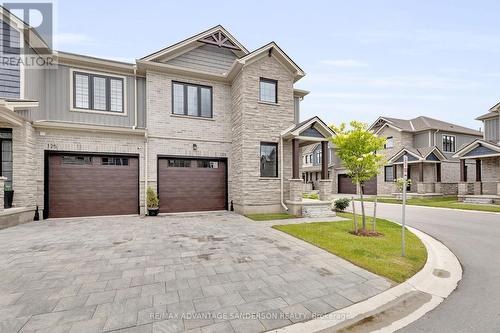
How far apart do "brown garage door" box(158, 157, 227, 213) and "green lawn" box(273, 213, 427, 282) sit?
16.6 feet

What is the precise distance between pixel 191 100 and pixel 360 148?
30.1 ft

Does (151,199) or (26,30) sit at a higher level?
(26,30)

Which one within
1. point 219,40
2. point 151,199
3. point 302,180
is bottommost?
point 151,199

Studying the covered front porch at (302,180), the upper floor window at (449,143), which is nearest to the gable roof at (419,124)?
the upper floor window at (449,143)

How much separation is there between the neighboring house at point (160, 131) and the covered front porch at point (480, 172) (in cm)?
1653

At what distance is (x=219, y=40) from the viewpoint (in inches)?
534

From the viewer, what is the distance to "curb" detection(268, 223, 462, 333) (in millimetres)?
3123

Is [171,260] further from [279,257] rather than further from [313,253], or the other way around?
[313,253]

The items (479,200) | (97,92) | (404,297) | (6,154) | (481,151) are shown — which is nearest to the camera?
(404,297)

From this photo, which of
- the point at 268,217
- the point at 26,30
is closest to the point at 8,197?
the point at 26,30

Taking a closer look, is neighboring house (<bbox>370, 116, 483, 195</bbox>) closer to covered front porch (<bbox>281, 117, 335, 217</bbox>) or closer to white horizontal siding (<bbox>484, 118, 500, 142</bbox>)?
white horizontal siding (<bbox>484, 118, 500, 142</bbox>)

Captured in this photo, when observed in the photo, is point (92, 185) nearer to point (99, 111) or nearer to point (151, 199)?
point (151, 199)

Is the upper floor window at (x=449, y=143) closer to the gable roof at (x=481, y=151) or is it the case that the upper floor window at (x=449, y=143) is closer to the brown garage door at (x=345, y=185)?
the gable roof at (x=481, y=151)

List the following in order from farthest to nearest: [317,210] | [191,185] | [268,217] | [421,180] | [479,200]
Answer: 1. [421,180]
2. [479,200]
3. [191,185]
4. [317,210]
5. [268,217]
